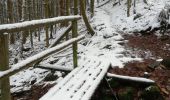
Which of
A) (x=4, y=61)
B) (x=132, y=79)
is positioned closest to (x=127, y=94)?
(x=132, y=79)

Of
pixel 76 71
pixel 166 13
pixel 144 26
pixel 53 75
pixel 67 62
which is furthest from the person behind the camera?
pixel 144 26

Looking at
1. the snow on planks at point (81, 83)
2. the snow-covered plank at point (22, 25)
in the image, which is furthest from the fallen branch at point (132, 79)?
the snow-covered plank at point (22, 25)

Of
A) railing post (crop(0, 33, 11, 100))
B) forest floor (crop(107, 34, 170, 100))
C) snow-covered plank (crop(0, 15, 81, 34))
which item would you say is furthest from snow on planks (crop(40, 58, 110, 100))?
snow-covered plank (crop(0, 15, 81, 34))

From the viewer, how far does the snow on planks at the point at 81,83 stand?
5.76 m

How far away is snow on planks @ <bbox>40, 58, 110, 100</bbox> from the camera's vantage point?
18.9ft

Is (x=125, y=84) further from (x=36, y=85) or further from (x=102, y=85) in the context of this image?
(x=36, y=85)

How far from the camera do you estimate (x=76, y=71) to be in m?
7.70

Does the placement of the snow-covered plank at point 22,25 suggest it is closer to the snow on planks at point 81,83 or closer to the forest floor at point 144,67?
the snow on planks at point 81,83

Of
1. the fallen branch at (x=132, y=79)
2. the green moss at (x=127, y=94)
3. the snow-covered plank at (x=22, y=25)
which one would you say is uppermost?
the snow-covered plank at (x=22, y=25)

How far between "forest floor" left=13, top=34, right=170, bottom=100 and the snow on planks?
0.65m

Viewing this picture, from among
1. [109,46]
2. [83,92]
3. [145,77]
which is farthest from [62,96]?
[109,46]

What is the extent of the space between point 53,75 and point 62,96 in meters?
3.76

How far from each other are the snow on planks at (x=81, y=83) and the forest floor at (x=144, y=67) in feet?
2.12

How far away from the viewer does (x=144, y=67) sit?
879 centimetres
